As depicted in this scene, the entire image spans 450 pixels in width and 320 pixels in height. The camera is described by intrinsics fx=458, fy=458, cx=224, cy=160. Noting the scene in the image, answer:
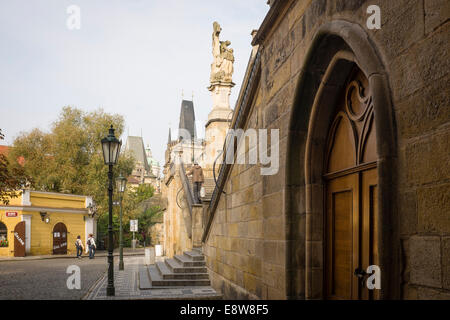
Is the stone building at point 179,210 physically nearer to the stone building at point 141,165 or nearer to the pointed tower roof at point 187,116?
the pointed tower roof at point 187,116

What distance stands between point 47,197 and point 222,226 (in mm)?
27172

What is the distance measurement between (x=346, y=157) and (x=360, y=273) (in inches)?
45.9

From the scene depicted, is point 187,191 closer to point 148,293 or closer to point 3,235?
point 148,293

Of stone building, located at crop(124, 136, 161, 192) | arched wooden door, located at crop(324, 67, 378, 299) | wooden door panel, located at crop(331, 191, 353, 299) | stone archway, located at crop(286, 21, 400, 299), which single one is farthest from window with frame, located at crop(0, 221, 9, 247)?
stone building, located at crop(124, 136, 161, 192)

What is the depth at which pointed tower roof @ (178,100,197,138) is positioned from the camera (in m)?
98.4

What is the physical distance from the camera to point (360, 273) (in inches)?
163

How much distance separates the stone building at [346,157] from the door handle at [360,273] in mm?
68

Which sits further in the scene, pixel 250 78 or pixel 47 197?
pixel 47 197

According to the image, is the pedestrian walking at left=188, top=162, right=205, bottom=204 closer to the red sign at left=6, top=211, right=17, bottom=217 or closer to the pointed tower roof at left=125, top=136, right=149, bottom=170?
the red sign at left=6, top=211, right=17, bottom=217

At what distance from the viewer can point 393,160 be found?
3029mm
